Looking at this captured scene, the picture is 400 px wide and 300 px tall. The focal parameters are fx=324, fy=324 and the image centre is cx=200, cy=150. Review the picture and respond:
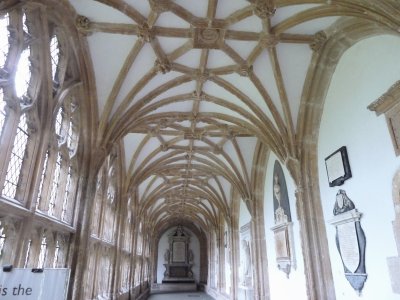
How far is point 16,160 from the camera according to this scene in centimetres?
495

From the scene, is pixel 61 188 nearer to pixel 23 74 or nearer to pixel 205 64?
pixel 23 74

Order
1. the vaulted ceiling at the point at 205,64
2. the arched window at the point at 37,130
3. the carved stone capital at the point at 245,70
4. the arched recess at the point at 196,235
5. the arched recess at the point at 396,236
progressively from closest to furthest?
1. the arched window at the point at 37,130
2. the arched recess at the point at 396,236
3. the vaulted ceiling at the point at 205,64
4. the carved stone capital at the point at 245,70
5. the arched recess at the point at 196,235

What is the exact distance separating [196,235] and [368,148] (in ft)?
92.3

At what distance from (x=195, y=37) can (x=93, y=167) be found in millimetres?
3824

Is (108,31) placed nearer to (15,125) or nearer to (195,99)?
(15,125)

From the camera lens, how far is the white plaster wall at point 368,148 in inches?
203

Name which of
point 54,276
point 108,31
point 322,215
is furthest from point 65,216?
point 322,215

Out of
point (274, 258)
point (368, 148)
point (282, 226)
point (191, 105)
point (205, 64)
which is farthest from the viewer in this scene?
point (274, 258)

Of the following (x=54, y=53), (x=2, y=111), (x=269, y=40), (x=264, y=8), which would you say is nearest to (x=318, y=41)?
(x=269, y=40)

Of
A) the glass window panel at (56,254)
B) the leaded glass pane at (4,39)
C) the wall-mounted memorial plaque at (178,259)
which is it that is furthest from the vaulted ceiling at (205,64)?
the wall-mounted memorial plaque at (178,259)

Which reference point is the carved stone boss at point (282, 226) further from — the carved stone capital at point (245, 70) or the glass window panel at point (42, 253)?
the glass window panel at point (42, 253)

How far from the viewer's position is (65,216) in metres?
6.97

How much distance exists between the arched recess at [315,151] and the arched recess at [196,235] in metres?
22.8

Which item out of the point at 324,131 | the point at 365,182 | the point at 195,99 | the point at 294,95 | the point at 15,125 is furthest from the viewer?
the point at 195,99
